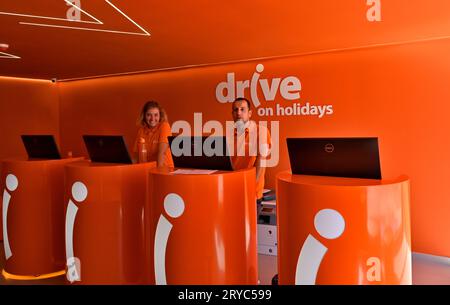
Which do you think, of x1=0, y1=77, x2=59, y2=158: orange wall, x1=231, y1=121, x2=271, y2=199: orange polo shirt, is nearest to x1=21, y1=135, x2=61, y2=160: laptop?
x1=231, y1=121, x2=271, y2=199: orange polo shirt

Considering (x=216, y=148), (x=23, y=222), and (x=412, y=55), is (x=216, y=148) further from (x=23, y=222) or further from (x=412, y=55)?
(x=412, y=55)

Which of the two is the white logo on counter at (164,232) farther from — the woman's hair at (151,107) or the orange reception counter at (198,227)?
the woman's hair at (151,107)

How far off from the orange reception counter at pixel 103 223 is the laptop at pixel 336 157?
4.86 feet

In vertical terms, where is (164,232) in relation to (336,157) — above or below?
below

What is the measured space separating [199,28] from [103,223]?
6.47 ft

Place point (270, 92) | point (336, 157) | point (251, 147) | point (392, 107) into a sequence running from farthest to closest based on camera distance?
point (270, 92) → point (392, 107) → point (251, 147) → point (336, 157)

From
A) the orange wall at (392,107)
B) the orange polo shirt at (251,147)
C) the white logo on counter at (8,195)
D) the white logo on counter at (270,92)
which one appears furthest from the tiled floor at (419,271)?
the white logo on counter at (270,92)

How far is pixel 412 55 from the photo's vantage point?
436 cm

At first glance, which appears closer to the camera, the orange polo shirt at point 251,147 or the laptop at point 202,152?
the laptop at point 202,152

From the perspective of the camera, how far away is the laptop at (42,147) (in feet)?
12.6

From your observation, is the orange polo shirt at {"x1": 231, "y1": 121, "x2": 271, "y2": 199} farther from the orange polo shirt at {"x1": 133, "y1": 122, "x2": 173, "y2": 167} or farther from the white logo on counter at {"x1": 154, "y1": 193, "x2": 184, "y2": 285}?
the white logo on counter at {"x1": 154, "y1": 193, "x2": 184, "y2": 285}

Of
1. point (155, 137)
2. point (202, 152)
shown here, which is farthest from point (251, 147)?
point (155, 137)

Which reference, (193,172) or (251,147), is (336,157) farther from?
(251,147)

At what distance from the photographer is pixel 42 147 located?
3.95 m
